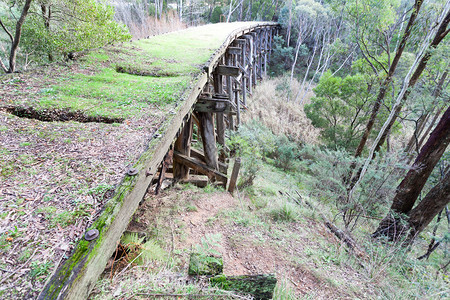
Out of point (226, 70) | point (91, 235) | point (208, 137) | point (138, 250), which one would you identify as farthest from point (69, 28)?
point (91, 235)

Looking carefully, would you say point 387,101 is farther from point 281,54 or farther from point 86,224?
point 281,54

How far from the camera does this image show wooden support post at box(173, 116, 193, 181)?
13.3 feet

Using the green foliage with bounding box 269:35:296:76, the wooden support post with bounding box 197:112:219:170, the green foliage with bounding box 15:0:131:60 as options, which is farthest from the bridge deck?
the green foliage with bounding box 269:35:296:76

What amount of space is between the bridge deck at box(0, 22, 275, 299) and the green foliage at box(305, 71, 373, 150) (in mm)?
8669

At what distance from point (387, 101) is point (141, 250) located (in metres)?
9.31

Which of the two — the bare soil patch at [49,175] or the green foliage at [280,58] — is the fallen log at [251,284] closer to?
the bare soil patch at [49,175]

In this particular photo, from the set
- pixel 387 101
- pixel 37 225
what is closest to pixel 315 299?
pixel 37 225

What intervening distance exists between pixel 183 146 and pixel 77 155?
8.04 ft

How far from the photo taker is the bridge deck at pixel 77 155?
1.15m

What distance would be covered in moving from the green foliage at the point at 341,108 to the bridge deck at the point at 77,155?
8669 mm

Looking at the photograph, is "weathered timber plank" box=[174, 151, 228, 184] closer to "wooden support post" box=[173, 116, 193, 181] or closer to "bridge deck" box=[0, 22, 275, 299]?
"wooden support post" box=[173, 116, 193, 181]

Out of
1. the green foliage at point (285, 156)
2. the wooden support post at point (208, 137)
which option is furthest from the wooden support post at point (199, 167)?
the green foliage at point (285, 156)

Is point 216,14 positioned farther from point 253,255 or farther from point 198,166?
point 253,255

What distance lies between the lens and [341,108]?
10281 millimetres
